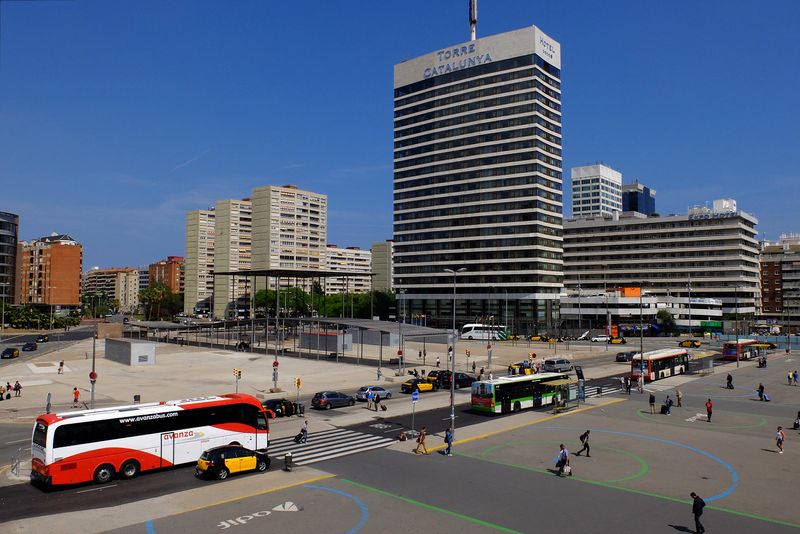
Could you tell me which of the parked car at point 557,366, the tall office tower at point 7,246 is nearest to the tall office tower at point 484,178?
the parked car at point 557,366

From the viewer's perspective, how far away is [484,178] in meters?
143

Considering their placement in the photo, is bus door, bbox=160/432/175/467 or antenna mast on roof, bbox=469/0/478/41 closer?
bus door, bbox=160/432/175/467

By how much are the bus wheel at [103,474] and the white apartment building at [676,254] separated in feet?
487

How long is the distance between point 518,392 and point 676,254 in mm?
142520

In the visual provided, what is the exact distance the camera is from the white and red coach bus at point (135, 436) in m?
24.9

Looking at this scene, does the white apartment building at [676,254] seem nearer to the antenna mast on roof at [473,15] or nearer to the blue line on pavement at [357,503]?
the antenna mast on roof at [473,15]

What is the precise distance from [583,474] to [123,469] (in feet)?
69.3

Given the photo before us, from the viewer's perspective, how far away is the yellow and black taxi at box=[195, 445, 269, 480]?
26234mm

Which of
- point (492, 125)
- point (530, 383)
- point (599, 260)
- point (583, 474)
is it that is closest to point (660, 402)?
point (530, 383)

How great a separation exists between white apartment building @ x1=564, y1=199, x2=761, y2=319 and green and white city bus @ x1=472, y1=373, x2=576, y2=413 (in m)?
120

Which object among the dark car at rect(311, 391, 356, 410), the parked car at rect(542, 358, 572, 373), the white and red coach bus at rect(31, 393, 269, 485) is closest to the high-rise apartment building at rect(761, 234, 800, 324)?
the parked car at rect(542, 358, 572, 373)

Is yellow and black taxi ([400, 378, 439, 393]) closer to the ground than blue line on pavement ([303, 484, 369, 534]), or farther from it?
closer to the ground

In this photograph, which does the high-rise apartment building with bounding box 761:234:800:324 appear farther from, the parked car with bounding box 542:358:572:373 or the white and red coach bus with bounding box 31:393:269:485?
the white and red coach bus with bounding box 31:393:269:485

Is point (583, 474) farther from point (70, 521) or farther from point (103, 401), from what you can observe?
point (103, 401)
